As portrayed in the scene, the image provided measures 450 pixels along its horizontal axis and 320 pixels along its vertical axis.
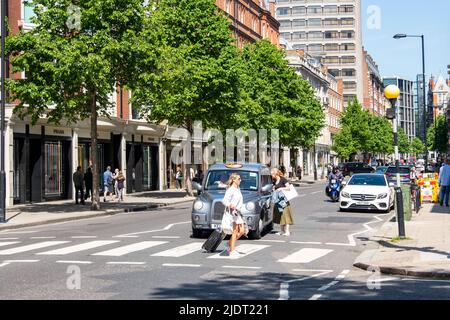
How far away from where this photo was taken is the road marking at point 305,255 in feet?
41.8

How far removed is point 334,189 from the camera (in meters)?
32.5

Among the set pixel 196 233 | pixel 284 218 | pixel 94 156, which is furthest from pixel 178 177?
pixel 196 233

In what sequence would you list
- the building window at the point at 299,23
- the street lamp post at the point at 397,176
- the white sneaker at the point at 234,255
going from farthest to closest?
the building window at the point at 299,23
the street lamp post at the point at 397,176
the white sneaker at the point at 234,255

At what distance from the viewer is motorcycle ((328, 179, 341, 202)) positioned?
32438 mm

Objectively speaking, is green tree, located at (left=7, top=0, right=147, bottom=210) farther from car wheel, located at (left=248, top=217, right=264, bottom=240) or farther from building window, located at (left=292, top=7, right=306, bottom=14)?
building window, located at (left=292, top=7, right=306, bottom=14)

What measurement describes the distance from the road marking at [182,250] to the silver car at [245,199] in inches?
34.5

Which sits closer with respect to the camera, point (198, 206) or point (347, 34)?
point (198, 206)

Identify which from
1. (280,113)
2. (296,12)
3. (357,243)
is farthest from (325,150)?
(357,243)

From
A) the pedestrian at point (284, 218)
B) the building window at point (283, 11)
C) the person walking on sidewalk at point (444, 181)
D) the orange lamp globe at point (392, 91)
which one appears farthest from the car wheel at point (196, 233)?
the building window at point (283, 11)

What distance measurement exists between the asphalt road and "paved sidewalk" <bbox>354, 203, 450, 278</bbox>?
1.14 ft

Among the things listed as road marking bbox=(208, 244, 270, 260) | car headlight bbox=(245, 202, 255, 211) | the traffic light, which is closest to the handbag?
road marking bbox=(208, 244, 270, 260)

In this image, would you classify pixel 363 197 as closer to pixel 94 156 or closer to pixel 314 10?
pixel 94 156

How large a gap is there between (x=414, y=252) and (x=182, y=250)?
4.76m

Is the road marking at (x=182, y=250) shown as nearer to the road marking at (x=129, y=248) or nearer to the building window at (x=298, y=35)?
the road marking at (x=129, y=248)
